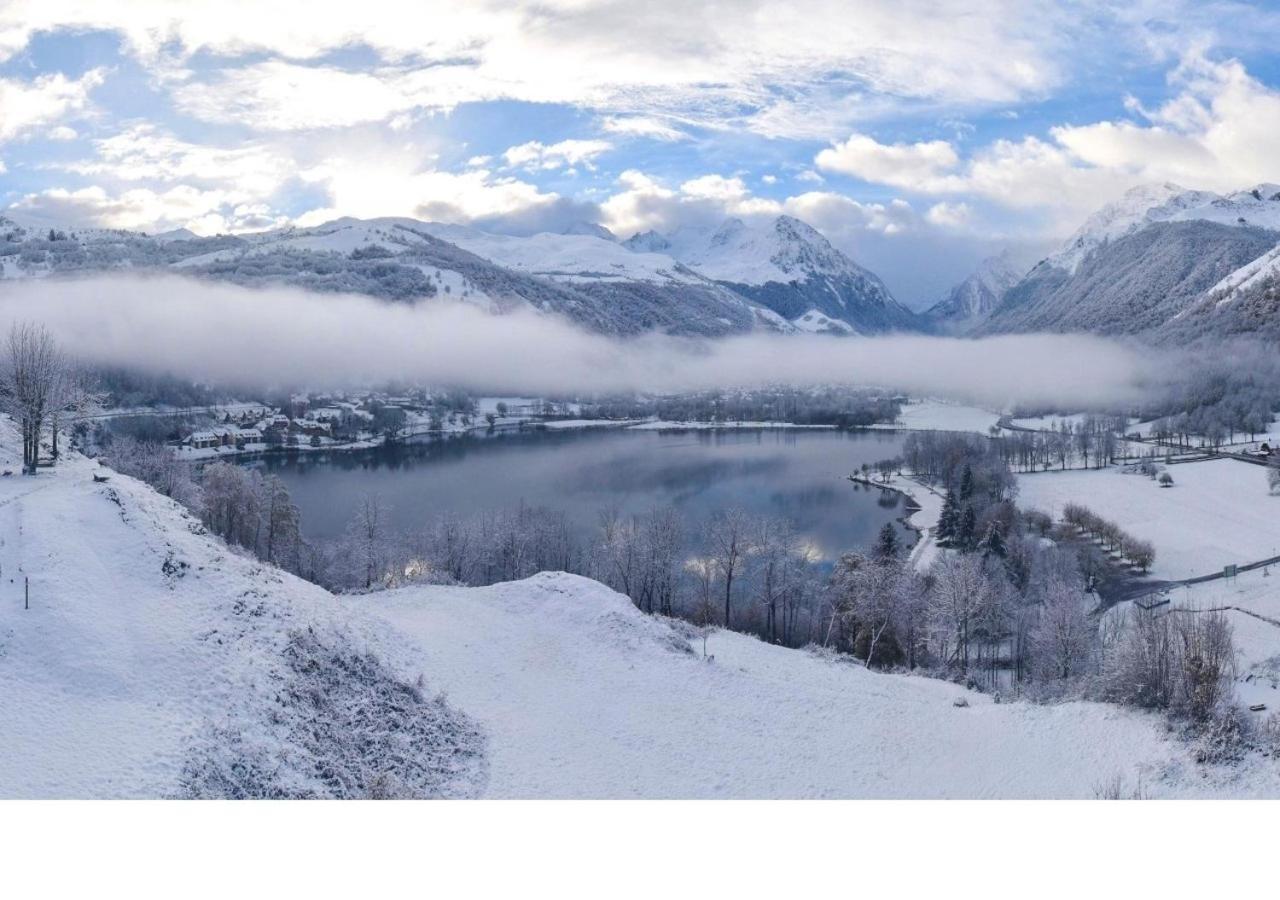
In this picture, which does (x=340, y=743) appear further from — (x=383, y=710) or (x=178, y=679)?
(x=178, y=679)

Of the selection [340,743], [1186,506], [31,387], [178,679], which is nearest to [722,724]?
[340,743]

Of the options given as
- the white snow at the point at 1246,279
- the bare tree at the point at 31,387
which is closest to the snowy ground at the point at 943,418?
the white snow at the point at 1246,279

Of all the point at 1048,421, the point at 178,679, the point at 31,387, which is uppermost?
A: the point at 1048,421

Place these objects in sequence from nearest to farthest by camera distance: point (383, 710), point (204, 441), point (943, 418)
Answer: point (383, 710)
point (204, 441)
point (943, 418)

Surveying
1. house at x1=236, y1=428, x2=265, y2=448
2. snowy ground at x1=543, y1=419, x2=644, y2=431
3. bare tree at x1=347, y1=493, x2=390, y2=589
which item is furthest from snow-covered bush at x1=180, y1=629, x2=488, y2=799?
snowy ground at x1=543, y1=419, x2=644, y2=431
